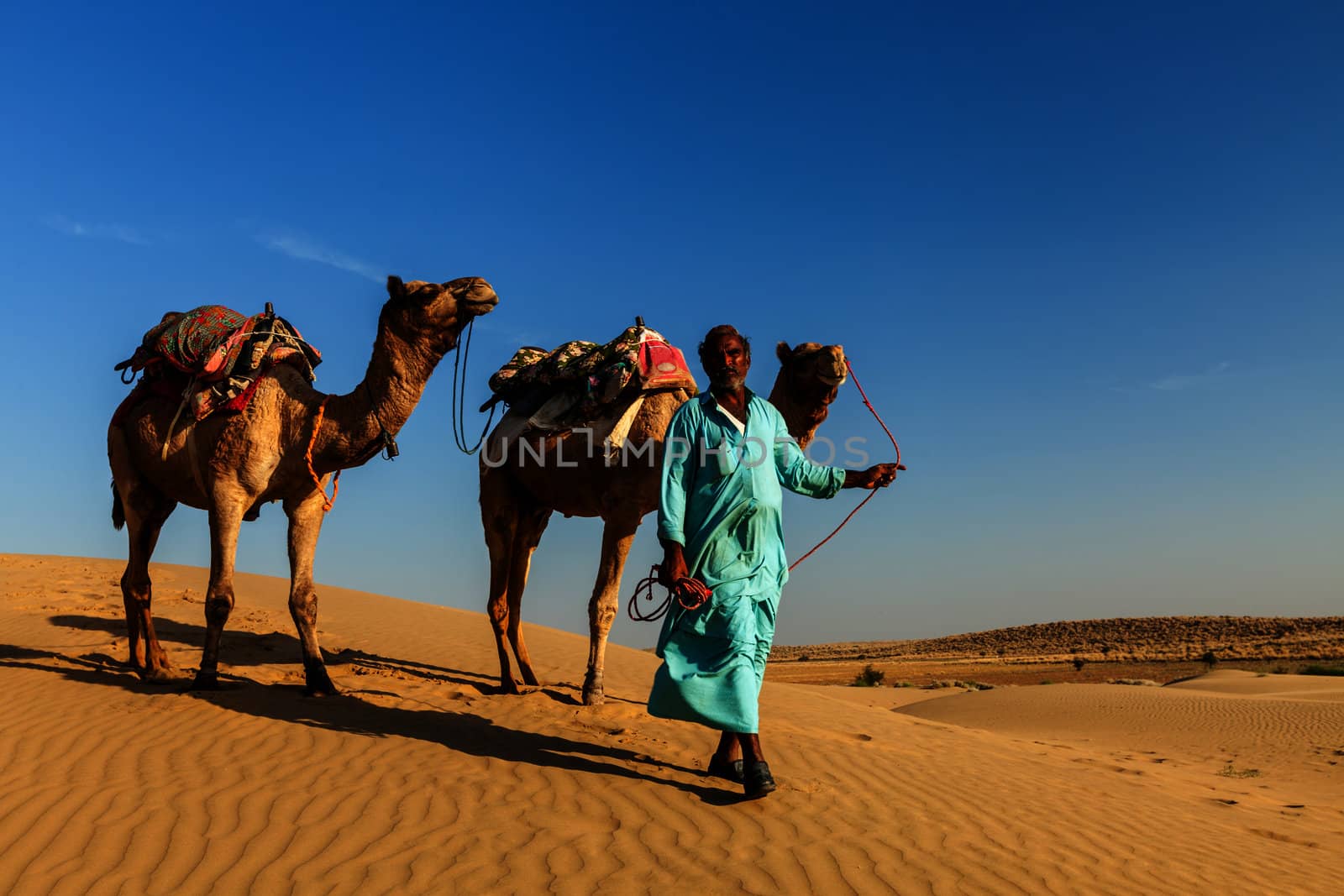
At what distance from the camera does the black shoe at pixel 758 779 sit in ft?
17.0

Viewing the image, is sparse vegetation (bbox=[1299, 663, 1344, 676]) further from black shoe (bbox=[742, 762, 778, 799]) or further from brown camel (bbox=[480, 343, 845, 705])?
black shoe (bbox=[742, 762, 778, 799])

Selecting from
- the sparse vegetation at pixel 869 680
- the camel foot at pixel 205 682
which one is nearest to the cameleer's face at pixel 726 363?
the camel foot at pixel 205 682

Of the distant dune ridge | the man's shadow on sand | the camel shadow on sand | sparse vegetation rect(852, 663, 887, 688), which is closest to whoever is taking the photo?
the man's shadow on sand

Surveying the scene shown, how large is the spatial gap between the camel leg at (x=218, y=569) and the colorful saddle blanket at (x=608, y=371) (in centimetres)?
292

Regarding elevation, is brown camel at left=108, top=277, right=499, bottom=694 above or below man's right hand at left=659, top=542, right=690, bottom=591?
above

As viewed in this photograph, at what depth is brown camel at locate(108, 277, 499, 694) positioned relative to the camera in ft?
25.3

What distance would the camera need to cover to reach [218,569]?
25.5 feet

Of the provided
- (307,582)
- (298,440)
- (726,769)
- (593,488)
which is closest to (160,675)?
(307,582)

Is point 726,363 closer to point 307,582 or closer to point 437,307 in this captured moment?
point 437,307

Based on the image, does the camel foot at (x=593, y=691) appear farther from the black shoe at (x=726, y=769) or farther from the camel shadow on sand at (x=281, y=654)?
the black shoe at (x=726, y=769)

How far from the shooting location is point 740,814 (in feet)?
16.7

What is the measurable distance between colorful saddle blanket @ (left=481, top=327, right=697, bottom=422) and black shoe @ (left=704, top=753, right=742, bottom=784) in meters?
3.51

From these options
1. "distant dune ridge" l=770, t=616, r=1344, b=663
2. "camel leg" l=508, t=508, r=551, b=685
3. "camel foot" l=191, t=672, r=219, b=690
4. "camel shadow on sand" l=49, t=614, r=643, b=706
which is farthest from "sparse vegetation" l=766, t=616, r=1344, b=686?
"camel foot" l=191, t=672, r=219, b=690

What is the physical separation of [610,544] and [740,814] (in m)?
3.20
